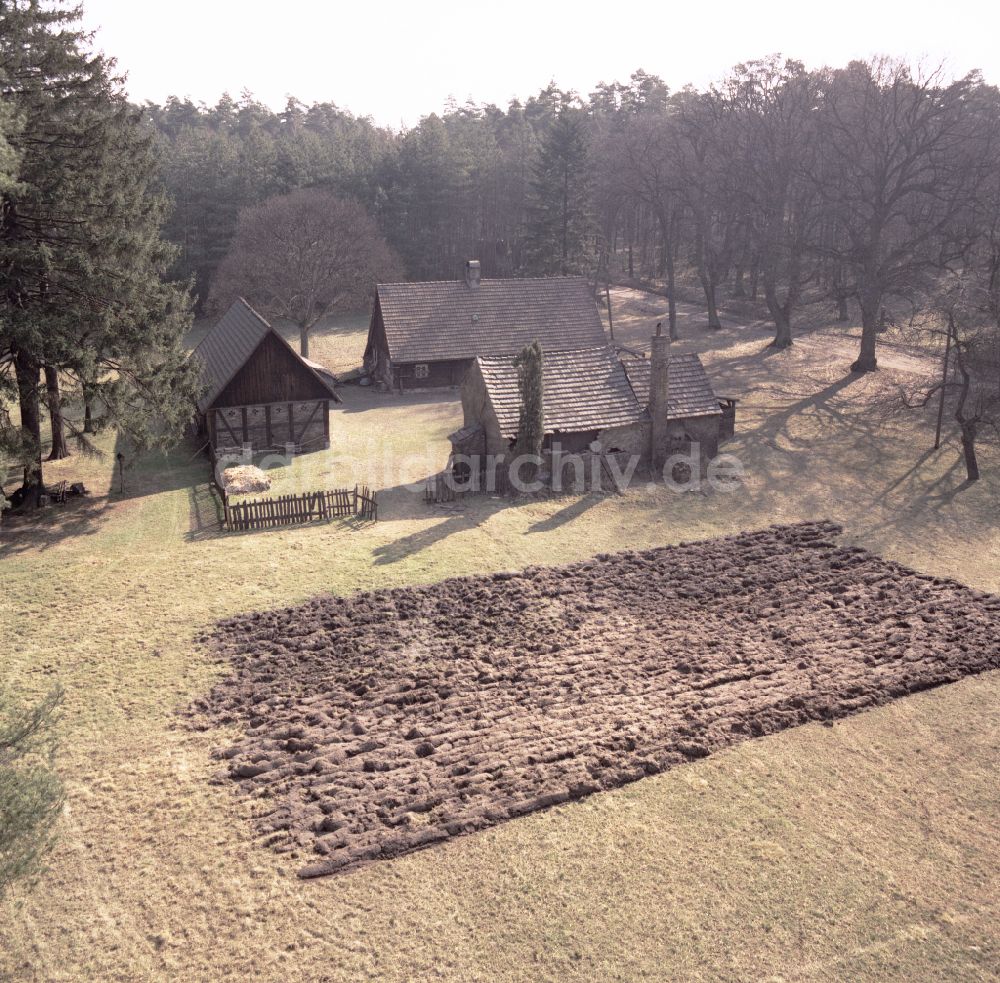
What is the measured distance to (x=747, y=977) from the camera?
10688mm

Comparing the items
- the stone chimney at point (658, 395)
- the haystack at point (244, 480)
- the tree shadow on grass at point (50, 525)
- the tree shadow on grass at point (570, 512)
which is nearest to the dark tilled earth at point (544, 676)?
the tree shadow on grass at point (570, 512)

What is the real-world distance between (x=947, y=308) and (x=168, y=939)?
29589mm

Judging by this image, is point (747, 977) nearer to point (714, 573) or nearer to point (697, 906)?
point (697, 906)

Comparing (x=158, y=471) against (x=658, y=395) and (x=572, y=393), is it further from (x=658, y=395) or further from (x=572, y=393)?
(x=658, y=395)

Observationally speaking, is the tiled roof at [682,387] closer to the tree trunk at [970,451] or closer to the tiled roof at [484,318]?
the tree trunk at [970,451]

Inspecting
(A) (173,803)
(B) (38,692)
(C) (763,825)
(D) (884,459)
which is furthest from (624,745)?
(D) (884,459)

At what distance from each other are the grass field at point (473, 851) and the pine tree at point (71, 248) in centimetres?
521

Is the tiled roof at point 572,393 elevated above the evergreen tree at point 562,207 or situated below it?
below

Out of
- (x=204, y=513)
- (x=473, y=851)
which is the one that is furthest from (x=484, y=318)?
(x=473, y=851)

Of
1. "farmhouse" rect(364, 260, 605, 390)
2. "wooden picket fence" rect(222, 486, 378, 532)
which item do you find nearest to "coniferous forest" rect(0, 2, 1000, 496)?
"wooden picket fence" rect(222, 486, 378, 532)

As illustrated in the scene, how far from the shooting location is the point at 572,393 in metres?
29.2

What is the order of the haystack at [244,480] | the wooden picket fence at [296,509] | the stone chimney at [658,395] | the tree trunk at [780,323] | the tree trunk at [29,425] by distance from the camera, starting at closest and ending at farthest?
1. the tree trunk at [29,425]
2. the wooden picket fence at [296,509]
3. the haystack at [244,480]
4. the stone chimney at [658,395]
5. the tree trunk at [780,323]

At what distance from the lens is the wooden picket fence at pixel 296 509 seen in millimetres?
24547

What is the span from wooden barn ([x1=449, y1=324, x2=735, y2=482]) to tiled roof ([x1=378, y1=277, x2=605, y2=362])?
11.9 meters
